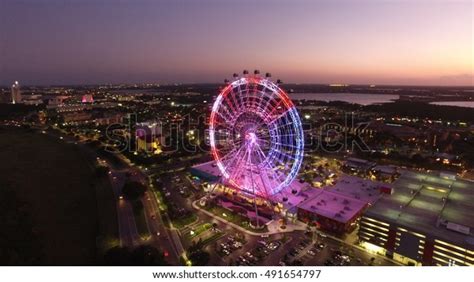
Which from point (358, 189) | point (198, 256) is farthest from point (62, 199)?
point (358, 189)

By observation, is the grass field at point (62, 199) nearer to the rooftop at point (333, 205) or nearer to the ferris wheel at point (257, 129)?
the ferris wheel at point (257, 129)

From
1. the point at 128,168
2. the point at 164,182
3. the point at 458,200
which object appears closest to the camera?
the point at 458,200

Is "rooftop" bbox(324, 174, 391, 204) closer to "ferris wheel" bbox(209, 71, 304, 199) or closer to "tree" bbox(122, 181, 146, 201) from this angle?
"ferris wheel" bbox(209, 71, 304, 199)

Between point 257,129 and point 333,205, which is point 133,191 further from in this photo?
point 333,205

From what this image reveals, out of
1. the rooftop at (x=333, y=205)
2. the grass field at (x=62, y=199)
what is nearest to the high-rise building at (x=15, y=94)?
the grass field at (x=62, y=199)

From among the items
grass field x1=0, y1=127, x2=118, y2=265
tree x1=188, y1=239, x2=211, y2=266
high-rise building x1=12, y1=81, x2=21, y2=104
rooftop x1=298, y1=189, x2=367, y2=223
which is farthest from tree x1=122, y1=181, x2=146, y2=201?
high-rise building x1=12, y1=81, x2=21, y2=104

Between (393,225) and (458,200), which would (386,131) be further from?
(393,225)

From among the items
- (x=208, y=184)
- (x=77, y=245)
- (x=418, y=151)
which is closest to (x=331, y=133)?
(x=418, y=151)
